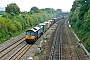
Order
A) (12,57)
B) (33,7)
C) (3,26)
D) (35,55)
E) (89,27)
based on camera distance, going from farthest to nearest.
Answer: (33,7), (3,26), (89,27), (35,55), (12,57)

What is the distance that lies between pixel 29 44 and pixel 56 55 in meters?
11.3

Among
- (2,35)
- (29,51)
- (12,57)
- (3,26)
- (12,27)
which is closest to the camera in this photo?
(12,57)

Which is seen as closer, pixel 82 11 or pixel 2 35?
pixel 2 35

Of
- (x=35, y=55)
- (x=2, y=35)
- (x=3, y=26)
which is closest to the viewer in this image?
(x=35, y=55)

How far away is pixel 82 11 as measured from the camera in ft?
169

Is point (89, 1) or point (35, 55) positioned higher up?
point (89, 1)

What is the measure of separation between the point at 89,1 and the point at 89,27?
9815 mm

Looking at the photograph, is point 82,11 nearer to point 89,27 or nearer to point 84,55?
point 89,27

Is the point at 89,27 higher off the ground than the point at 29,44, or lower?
higher

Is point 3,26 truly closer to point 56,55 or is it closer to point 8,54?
point 8,54

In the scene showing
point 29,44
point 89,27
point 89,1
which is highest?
point 89,1

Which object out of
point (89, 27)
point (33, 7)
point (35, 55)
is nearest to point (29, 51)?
point (35, 55)

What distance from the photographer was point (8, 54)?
104 feet

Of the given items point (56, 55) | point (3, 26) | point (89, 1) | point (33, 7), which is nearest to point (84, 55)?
point (56, 55)
